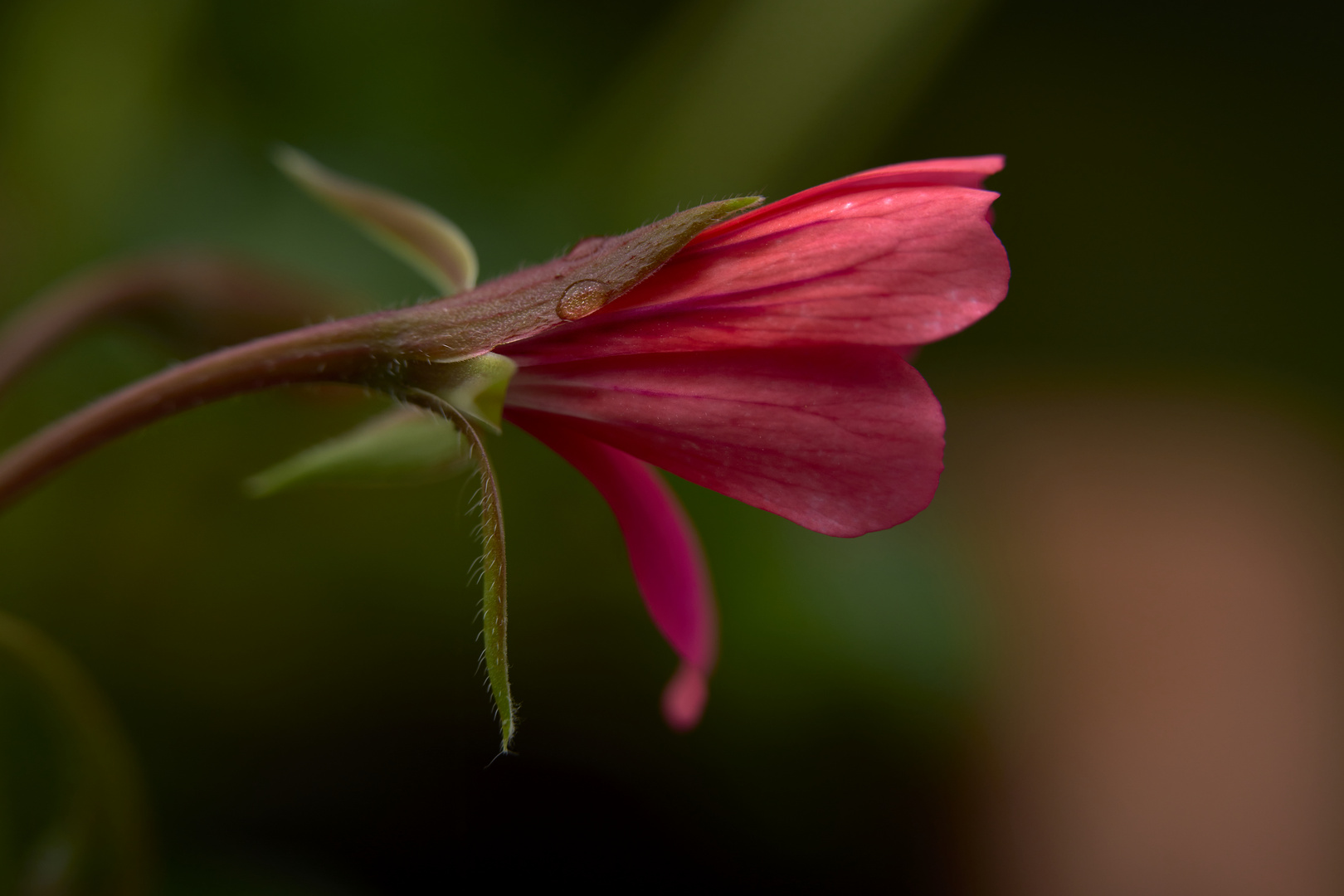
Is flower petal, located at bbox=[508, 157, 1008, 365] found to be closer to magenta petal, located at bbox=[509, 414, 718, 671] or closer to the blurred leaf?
magenta petal, located at bbox=[509, 414, 718, 671]

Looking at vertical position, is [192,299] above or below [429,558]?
A: above

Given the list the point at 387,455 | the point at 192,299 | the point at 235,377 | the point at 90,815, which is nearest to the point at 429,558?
the point at 192,299

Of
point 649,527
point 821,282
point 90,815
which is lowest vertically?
point 90,815

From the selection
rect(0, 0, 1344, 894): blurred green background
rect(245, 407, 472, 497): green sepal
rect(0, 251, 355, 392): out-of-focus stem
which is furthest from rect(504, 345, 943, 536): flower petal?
rect(0, 0, 1344, 894): blurred green background

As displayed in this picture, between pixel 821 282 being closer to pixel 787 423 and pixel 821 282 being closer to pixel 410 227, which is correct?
pixel 787 423

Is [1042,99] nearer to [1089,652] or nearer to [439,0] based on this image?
[1089,652]

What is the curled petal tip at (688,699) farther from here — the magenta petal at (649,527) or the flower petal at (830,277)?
the flower petal at (830,277)

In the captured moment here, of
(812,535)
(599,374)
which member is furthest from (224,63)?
(599,374)
